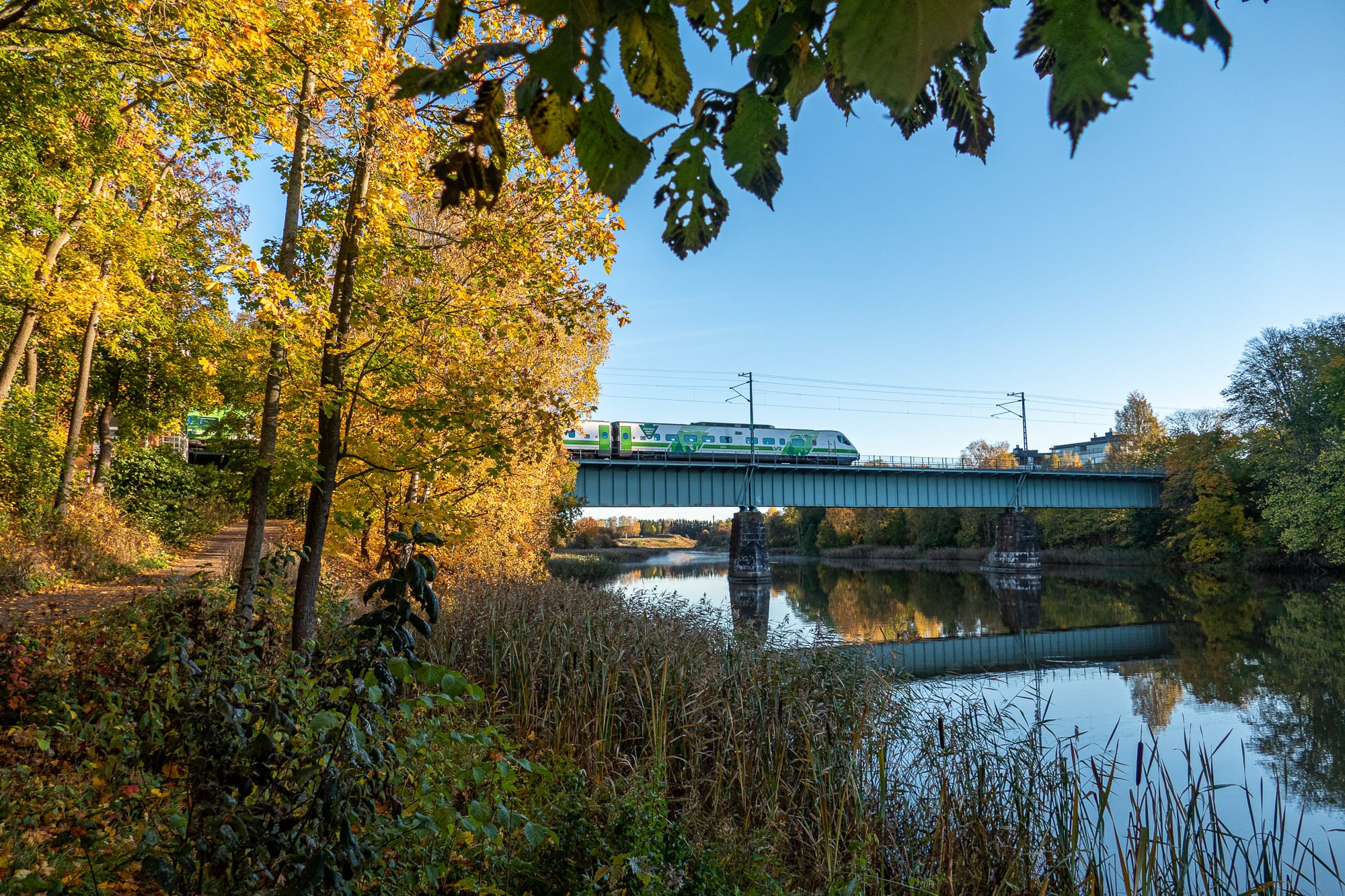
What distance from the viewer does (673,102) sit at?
1.04 metres

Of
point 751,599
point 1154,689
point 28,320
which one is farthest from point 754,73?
point 751,599

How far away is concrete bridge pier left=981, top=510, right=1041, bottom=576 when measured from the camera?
43.8 meters

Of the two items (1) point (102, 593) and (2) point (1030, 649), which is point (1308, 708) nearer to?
(2) point (1030, 649)

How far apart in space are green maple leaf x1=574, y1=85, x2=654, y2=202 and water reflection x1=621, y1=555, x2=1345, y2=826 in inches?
236

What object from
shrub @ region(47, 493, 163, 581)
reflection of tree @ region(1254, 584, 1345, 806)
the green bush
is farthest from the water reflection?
the green bush

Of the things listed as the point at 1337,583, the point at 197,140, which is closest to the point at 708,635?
the point at 197,140

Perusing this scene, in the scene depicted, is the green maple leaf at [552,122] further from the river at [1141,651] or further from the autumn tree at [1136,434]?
the autumn tree at [1136,434]

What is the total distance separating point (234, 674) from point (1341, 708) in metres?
16.6

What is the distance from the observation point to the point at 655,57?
1.02 meters

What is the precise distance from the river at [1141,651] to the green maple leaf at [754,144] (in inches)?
186

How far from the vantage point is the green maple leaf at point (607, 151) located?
3.36 ft

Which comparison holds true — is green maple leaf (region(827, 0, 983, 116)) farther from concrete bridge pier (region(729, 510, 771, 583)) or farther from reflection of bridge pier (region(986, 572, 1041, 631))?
concrete bridge pier (region(729, 510, 771, 583))

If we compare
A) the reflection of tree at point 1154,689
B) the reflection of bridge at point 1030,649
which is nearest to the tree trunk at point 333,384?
the reflection of tree at point 1154,689

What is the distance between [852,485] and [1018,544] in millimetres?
12960
